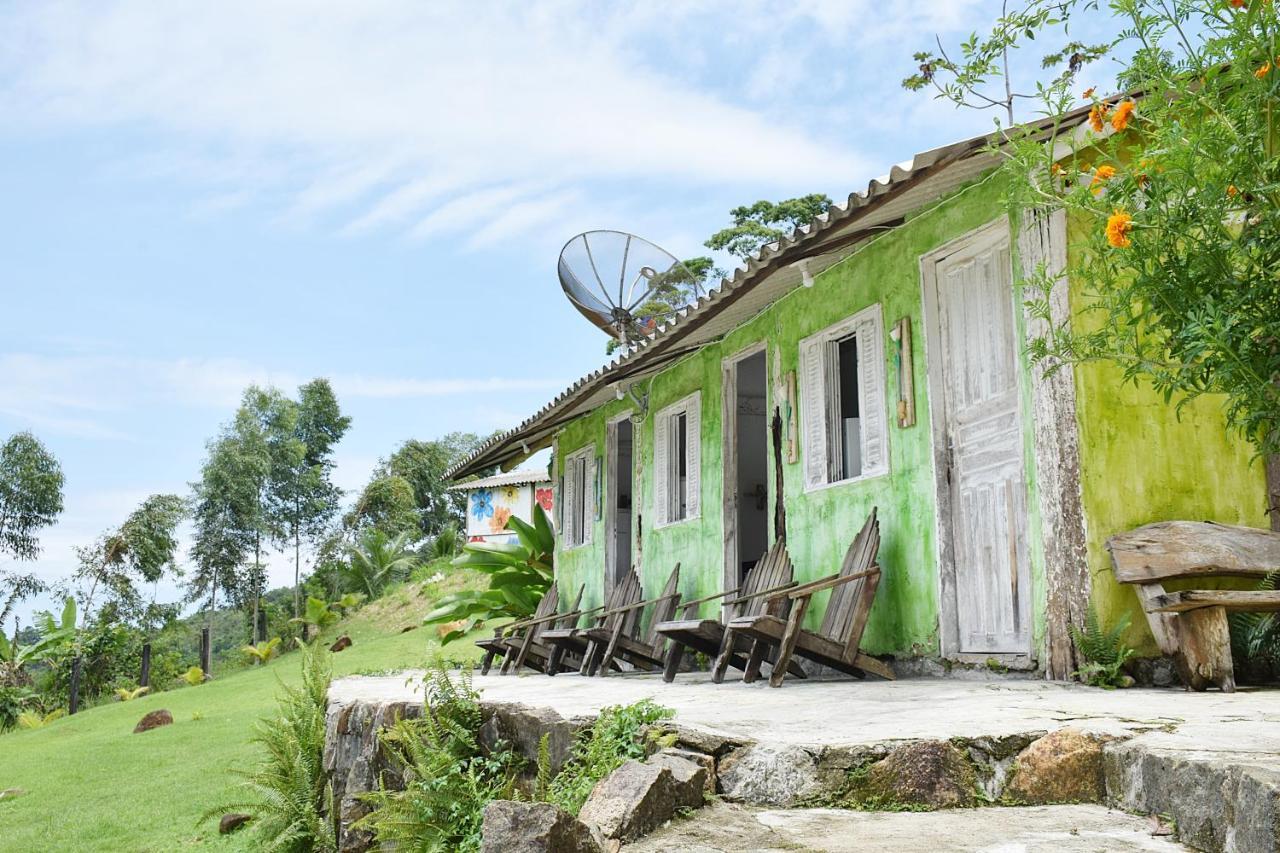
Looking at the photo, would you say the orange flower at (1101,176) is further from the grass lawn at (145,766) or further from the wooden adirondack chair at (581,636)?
the wooden adirondack chair at (581,636)

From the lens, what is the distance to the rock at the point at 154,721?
43.7 ft

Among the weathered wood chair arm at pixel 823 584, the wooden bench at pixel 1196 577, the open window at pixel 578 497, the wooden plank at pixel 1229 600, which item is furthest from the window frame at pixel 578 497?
the wooden plank at pixel 1229 600

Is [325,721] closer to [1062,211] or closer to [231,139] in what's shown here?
[1062,211]

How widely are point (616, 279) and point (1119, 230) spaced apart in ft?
29.2

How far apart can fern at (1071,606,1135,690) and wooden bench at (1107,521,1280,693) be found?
163 millimetres

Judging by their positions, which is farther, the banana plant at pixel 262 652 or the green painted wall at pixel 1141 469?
the banana plant at pixel 262 652

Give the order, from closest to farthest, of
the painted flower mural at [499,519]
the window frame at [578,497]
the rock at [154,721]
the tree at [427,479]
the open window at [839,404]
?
the open window at [839,404], the window frame at [578,497], the rock at [154,721], the painted flower mural at [499,519], the tree at [427,479]

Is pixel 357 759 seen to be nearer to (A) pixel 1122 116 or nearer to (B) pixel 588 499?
(A) pixel 1122 116

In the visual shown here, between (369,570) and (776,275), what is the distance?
23.6 meters

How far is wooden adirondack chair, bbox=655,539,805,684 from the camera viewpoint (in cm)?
660

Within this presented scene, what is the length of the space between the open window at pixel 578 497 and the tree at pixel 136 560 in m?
17.8

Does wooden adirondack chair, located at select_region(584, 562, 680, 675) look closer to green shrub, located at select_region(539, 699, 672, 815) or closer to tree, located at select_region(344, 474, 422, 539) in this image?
green shrub, located at select_region(539, 699, 672, 815)

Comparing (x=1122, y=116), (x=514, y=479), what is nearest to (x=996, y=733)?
(x=1122, y=116)

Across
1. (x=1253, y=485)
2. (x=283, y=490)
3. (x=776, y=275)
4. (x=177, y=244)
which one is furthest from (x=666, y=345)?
(x=177, y=244)
